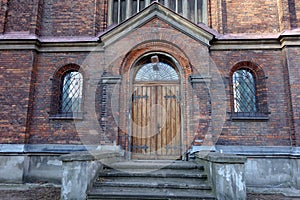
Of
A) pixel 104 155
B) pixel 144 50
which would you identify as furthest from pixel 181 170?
pixel 144 50

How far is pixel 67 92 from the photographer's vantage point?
851 cm

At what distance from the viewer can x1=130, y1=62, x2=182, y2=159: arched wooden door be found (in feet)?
25.3

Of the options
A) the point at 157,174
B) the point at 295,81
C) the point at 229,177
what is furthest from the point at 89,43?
the point at 295,81

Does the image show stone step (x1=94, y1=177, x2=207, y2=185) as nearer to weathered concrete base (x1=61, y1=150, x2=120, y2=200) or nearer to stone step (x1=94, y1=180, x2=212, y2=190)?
stone step (x1=94, y1=180, x2=212, y2=190)

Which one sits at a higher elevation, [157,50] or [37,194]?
[157,50]

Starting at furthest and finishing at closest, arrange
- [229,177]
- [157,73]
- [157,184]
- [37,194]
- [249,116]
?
[157,73], [249,116], [37,194], [157,184], [229,177]

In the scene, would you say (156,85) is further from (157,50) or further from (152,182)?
(152,182)

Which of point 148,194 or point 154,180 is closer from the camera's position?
point 148,194

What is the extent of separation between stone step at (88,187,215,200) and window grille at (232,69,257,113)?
12.5ft

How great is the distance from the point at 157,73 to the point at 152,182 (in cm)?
383

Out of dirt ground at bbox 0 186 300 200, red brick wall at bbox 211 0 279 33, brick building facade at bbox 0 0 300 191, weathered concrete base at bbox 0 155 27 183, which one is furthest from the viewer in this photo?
red brick wall at bbox 211 0 279 33

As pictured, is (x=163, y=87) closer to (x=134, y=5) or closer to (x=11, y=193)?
(x=134, y=5)

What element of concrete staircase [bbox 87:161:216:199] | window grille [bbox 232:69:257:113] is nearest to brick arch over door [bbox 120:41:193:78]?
window grille [bbox 232:69:257:113]

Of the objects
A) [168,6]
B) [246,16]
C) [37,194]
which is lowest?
[37,194]
